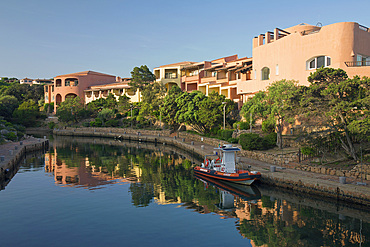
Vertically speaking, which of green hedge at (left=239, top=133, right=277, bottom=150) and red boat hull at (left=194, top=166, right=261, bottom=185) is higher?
green hedge at (left=239, top=133, right=277, bottom=150)

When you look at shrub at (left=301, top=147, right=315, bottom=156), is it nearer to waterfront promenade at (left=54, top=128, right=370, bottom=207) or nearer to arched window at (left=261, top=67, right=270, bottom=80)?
waterfront promenade at (left=54, top=128, right=370, bottom=207)

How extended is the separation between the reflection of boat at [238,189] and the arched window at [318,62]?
1892 cm

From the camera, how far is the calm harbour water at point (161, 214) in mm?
17750

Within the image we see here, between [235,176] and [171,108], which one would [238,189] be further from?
[171,108]

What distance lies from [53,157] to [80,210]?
94.3 feet

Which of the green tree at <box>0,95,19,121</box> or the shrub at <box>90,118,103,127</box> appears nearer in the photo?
the shrub at <box>90,118,103,127</box>

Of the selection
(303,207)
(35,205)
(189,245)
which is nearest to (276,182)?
(303,207)

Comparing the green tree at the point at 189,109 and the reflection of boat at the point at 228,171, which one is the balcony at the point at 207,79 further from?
the reflection of boat at the point at 228,171

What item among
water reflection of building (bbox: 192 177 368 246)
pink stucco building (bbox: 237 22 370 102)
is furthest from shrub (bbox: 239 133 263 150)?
water reflection of building (bbox: 192 177 368 246)

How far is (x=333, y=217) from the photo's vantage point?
21.0 metres

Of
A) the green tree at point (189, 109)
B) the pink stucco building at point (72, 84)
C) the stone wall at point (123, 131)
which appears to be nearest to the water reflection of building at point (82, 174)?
the green tree at point (189, 109)

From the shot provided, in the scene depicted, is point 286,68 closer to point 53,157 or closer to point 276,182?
point 276,182

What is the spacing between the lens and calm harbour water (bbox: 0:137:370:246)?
58.2ft

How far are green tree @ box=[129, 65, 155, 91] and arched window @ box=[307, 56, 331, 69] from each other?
161 feet
